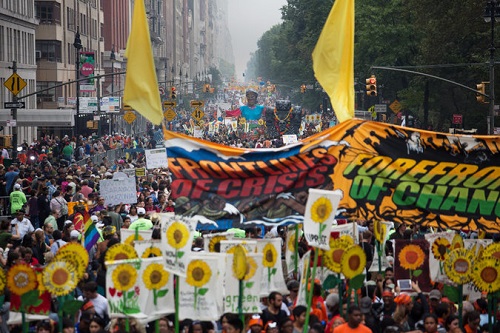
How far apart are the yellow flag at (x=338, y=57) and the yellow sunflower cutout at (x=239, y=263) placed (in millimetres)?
1736

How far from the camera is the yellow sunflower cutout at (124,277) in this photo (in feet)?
38.0

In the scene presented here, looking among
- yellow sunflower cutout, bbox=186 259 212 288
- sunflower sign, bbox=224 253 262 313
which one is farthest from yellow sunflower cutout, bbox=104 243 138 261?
sunflower sign, bbox=224 253 262 313

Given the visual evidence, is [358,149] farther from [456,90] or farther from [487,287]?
[456,90]

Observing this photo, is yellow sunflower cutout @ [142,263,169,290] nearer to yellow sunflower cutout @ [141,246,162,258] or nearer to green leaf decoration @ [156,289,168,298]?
green leaf decoration @ [156,289,168,298]

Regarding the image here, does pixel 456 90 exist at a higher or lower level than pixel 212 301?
higher

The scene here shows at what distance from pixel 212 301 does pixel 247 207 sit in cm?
127

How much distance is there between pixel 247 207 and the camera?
11352 mm

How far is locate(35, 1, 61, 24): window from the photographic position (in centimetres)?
7712

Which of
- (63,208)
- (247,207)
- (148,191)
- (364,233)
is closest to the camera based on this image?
(247,207)

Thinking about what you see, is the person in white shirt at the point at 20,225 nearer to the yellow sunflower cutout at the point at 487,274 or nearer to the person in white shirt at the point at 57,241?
the person in white shirt at the point at 57,241

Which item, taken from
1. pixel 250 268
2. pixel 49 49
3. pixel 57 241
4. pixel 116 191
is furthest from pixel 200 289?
pixel 49 49

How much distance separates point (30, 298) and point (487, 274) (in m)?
4.71

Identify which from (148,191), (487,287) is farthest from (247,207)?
(148,191)

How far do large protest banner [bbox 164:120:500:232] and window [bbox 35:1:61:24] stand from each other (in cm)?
6743
